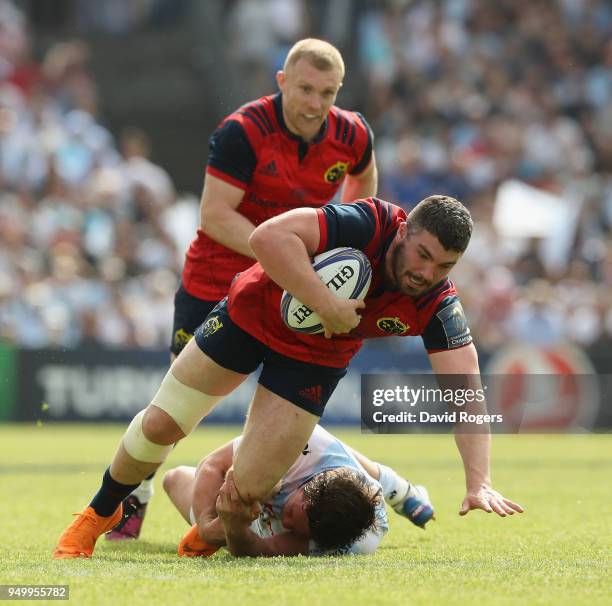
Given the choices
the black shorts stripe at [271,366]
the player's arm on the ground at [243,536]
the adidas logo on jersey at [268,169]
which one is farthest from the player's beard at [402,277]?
the adidas logo on jersey at [268,169]

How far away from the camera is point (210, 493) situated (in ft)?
20.5

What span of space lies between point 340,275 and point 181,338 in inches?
79.0

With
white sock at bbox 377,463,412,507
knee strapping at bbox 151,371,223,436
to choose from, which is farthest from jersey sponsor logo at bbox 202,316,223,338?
white sock at bbox 377,463,412,507

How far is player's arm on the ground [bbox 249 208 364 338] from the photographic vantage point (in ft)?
17.6

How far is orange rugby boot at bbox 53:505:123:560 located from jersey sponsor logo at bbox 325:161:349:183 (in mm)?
2197

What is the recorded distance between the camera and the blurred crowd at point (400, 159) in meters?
16.0

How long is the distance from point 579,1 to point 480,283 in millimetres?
5874

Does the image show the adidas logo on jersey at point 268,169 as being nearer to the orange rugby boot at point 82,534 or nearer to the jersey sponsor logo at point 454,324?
the jersey sponsor logo at point 454,324

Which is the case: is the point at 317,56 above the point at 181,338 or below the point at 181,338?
above

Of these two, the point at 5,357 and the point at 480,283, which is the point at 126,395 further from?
the point at 480,283

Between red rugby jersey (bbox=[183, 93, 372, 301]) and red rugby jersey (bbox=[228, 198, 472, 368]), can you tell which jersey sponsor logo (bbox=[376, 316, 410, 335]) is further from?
red rugby jersey (bbox=[183, 93, 372, 301])

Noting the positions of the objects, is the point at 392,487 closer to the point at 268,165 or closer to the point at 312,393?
the point at 312,393

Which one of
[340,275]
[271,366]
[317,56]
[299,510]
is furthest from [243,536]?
[317,56]

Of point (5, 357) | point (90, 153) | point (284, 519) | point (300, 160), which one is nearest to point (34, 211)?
point (90, 153)
